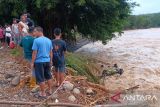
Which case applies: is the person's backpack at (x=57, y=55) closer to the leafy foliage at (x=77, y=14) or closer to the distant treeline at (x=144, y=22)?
the leafy foliage at (x=77, y=14)

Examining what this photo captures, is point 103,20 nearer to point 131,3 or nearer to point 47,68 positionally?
point 131,3

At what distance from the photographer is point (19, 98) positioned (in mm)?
11195

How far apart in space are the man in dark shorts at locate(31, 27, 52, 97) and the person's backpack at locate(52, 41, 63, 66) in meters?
0.58

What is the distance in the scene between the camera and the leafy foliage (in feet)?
80.1

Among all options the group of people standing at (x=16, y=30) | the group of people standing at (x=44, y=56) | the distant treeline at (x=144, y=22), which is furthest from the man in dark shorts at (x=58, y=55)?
the distant treeline at (x=144, y=22)

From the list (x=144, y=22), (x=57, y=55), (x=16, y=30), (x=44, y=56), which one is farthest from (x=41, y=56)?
(x=144, y=22)

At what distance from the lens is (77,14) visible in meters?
27.1

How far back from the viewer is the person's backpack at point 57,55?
11.3 meters

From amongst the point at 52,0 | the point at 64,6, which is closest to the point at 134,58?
the point at 64,6

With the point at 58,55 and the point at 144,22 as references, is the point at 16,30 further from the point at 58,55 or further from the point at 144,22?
the point at 144,22

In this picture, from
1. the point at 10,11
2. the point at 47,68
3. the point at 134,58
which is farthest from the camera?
the point at 134,58

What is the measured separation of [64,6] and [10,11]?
128 inches

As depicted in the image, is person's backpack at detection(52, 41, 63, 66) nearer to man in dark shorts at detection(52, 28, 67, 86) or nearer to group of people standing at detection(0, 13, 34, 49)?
man in dark shorts at detection(52, 28, 67, 86)

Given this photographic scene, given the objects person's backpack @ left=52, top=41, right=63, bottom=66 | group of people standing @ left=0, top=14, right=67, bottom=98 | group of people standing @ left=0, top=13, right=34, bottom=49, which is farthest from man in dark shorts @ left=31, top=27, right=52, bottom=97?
group of people standing @ left=0, top=13, right=34, bottom=49
